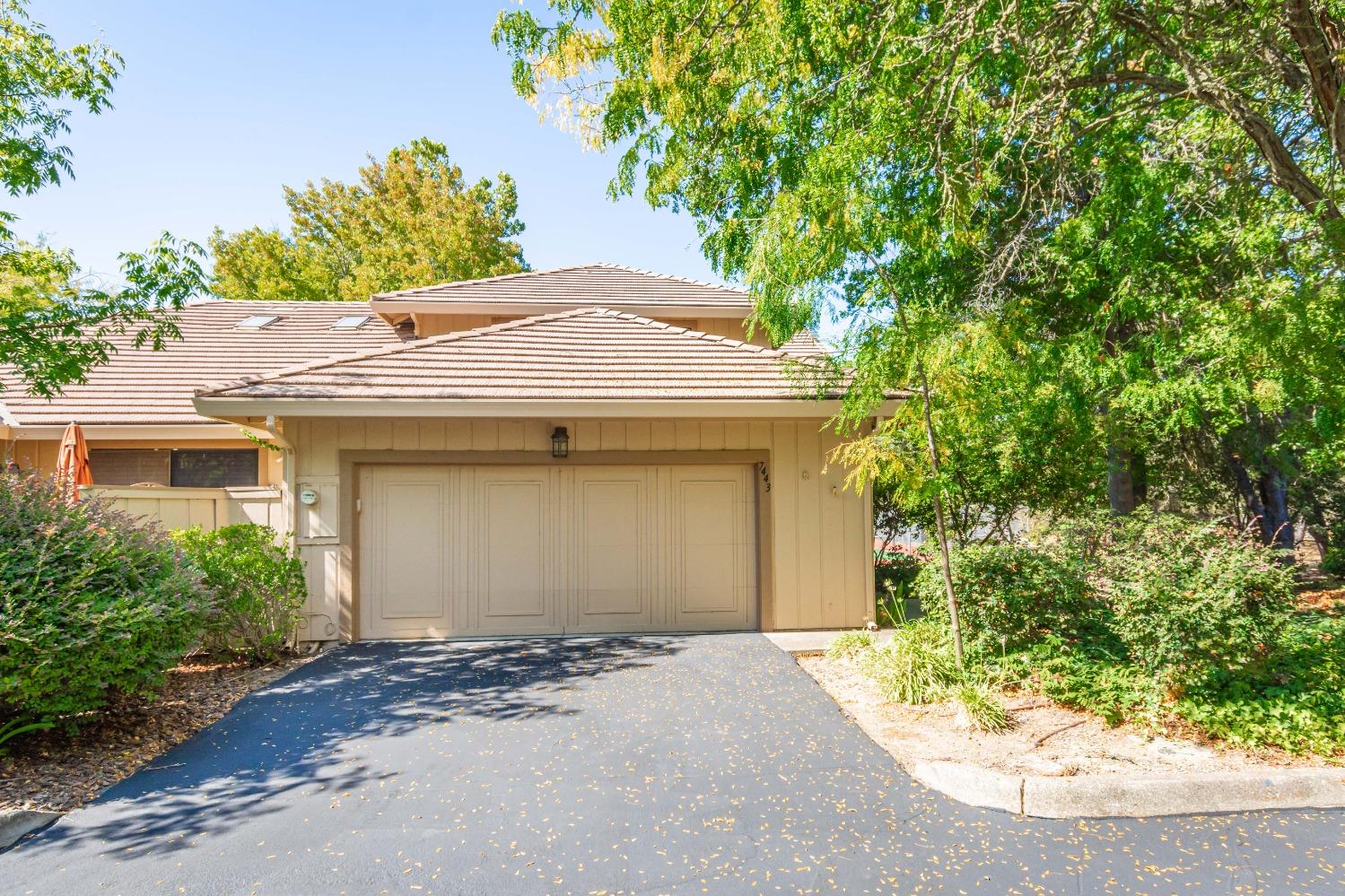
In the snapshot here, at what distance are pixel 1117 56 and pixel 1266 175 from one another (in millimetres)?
2089

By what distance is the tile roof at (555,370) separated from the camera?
791cm

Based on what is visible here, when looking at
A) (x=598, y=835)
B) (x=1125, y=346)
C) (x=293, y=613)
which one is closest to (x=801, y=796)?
(x=598, y=835)

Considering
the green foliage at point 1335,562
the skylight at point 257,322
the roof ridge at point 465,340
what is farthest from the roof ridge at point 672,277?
the green foliage at point 1335,562

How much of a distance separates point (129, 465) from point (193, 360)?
2.34 meters

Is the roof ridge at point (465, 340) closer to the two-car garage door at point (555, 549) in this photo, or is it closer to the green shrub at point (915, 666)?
the two-car garage door at point (555, 549)

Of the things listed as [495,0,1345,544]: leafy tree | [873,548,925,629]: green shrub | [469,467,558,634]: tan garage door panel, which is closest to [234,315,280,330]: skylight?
[469,467,558,634]: tan garage door panel

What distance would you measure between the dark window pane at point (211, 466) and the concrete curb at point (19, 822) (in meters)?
7.35

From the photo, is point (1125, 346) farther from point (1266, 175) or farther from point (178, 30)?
point (178, 30)

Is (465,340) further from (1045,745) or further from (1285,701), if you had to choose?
(1285,701)

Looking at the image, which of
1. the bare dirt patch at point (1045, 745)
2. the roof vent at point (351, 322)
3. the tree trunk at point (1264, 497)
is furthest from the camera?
the roof vent at point (351, 322)

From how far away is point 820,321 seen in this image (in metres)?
7.38

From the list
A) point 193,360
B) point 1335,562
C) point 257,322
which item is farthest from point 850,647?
point 257,322

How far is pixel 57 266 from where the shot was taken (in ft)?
28.0

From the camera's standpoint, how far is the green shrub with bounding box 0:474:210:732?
4.61 meters
